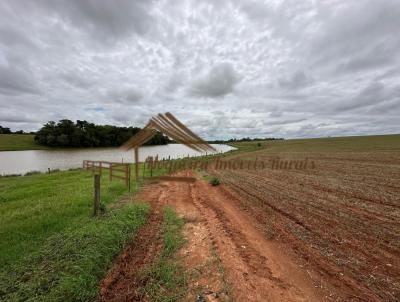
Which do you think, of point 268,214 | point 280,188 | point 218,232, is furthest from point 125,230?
point 280,188

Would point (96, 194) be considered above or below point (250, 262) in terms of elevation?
above

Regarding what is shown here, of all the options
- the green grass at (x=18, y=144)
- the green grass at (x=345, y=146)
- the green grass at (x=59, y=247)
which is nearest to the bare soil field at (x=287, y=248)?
the green grass at (x=59, y=247)

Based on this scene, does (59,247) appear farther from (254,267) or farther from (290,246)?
(290,246)

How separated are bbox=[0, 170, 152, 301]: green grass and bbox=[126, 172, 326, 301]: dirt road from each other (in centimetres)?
181

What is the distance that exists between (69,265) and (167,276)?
1.99 meters

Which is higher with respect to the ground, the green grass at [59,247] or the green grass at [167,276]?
the green grass at [59,247]

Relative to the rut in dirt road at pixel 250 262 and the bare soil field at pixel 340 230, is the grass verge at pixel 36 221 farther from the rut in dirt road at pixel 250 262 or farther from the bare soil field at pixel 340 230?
the bare soil field at pixel 340 230

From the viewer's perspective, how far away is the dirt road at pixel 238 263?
11.6ft

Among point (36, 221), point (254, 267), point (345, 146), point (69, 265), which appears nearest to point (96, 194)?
point (36, 221)

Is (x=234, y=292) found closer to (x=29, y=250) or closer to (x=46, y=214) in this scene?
(x=29, y=250)

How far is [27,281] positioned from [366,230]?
8396mm

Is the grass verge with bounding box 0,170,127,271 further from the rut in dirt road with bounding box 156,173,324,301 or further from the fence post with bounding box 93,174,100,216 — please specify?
the rut in dirt road with bounding box 156,173,324,301

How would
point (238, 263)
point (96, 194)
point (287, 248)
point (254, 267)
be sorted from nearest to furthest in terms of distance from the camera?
1. point (254, 267)
2. point (238, 263)
3. point (287, 248)
4. point (96, 194)

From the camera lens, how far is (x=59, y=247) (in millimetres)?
4805
